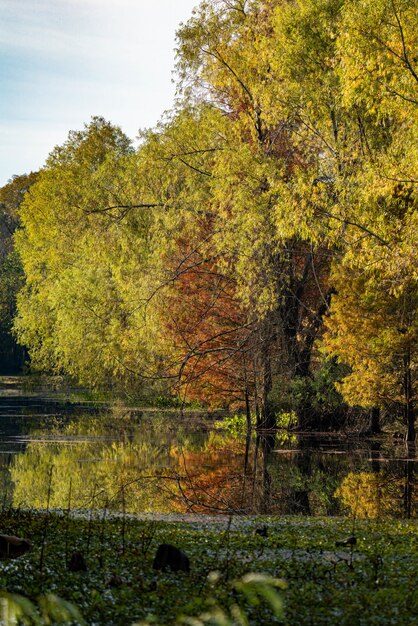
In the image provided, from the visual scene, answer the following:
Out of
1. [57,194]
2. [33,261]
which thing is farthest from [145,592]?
[33,261]

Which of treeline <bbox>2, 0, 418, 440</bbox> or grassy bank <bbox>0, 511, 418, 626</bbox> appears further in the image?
treeline <bbox>2, 0, 418, 440</bbox>

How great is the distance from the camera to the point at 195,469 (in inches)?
893

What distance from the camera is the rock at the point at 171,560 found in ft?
31.0

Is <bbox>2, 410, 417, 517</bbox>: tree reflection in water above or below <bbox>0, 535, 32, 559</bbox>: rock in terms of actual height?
below

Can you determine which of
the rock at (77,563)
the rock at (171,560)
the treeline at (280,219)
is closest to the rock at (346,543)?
the rock at (171,560)

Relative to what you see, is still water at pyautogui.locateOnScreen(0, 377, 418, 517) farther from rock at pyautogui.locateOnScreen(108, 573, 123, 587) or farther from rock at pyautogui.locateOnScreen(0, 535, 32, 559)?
rock at pyautogui.locateOnScreen(108, 573, 123, 587)

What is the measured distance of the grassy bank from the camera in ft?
25.9

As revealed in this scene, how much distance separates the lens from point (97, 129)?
60.6m

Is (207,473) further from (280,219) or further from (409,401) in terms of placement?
(409,401)

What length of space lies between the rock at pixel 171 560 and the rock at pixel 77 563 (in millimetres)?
721

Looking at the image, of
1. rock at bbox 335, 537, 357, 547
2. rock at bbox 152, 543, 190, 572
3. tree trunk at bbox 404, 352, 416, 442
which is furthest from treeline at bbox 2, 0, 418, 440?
rock at bbox 152, 543, 190, 572

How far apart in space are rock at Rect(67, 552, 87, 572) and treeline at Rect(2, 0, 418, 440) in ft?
37.5

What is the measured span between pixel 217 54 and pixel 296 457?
1324 cm

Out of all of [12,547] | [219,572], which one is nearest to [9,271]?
[12,547]
